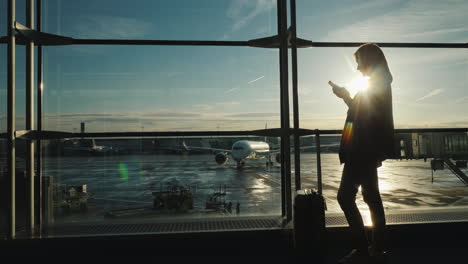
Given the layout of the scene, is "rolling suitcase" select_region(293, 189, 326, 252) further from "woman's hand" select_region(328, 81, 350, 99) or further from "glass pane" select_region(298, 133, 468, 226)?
"woman's hand" select_region(328, 81, 350, 99)

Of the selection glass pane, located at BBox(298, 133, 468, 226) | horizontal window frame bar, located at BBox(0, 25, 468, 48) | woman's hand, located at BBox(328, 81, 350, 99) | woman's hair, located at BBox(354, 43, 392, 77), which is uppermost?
horizontal window frame bar, located at BBox(0, 25, 468, 48)

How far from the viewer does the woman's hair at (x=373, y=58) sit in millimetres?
1712

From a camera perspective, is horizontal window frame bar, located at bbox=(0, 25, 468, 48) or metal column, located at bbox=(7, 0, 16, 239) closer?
metal column, located at bbox=(7, 0, 16, 239)

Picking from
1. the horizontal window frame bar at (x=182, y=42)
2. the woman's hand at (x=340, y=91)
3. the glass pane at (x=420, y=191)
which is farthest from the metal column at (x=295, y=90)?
the woman's hand at (x=340, y=91)

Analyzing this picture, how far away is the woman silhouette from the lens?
5.43 ft

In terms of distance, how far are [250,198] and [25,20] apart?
11.1 metres

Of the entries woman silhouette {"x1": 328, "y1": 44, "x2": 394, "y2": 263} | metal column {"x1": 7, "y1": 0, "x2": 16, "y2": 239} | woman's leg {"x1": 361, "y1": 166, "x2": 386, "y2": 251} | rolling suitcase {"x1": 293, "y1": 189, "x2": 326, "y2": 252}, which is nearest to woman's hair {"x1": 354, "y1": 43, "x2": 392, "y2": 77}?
woman silhouette {"x1": 328, "y1": 44, "x2": 394, "y2": 263}

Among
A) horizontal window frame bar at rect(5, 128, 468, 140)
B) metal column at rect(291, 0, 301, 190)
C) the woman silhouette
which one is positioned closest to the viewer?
the woman silhouette

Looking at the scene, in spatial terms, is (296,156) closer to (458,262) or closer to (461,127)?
(458,262)

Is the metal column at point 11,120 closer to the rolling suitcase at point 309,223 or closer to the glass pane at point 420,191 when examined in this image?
the rolling suitcase at point 309,223

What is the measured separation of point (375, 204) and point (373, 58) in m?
0.78

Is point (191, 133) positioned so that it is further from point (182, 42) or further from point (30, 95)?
point (30, 95)

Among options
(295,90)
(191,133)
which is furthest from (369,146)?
(191,133)

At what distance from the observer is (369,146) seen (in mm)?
1657
